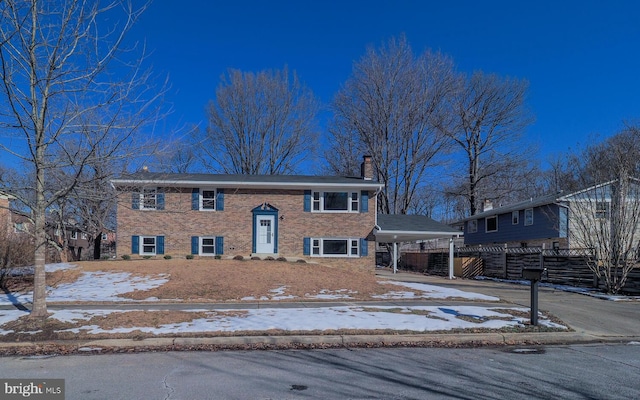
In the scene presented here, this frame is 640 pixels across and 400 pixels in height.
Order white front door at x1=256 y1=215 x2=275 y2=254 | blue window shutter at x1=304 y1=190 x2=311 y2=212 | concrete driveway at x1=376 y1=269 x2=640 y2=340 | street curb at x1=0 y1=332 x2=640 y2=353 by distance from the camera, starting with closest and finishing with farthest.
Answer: street curb at x1=0 y1=332 x2=640 y2=353, concrete driveway at x1=376 y1=269 x2=640 y2=340, white front door at x1=256 y1=215 x2=275 y2=254, blue window shutter at x1=304 y1=190 x2=311 y2=212

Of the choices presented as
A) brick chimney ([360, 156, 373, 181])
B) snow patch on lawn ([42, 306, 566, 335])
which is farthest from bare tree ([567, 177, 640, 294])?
brick chimney ([360, 156, 373, 181])

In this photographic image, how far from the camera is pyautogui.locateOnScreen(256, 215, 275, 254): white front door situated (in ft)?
78.4

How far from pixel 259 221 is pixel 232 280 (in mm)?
8789

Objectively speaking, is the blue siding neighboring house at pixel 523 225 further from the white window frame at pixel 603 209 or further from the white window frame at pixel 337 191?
the white window frame at pixel 337 191

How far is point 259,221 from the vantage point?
950 inches

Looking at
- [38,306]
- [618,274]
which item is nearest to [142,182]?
[38,306]

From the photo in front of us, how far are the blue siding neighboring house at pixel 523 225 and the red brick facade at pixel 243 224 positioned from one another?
11669mm

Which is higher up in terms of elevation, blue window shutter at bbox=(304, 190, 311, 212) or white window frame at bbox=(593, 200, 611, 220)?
blue window shutter at bbox=(304, 190, 311, 212)

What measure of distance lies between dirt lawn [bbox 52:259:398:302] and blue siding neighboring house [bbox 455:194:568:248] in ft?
51.1

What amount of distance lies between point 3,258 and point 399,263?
115 ft

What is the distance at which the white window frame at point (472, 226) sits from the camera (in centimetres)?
4166

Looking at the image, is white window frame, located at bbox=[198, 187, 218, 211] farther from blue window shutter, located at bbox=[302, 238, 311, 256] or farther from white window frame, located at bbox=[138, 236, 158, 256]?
blue window shutter, located at bbox=[302, 238, 311, 256]

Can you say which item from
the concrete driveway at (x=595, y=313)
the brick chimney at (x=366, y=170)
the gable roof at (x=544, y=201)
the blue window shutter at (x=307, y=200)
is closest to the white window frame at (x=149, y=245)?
the blue window shutter at (x=307, y=200)

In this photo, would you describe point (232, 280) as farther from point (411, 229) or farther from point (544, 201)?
point (544, 201)
